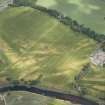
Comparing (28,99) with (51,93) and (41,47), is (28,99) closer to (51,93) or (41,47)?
(51,93)

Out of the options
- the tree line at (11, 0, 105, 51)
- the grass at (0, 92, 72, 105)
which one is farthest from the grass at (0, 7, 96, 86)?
the grass at (0, 92, 72, 105)

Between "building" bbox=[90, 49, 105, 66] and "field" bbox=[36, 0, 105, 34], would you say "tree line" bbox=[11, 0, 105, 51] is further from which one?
"field" bbox=[36, 0, 105, 34]

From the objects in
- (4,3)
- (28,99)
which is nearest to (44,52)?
(28,99)

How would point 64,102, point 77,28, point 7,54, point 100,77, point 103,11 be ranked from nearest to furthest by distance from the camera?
point 64,102, point 100,77, point 7,54, point 77,28, point 103,11

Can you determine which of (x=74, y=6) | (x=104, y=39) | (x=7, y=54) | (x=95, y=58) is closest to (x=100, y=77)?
(x=95, y=58)

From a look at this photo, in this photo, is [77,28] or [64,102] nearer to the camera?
[64,102]

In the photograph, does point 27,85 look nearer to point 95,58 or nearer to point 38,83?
point 38,83
